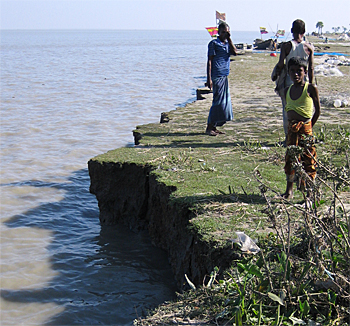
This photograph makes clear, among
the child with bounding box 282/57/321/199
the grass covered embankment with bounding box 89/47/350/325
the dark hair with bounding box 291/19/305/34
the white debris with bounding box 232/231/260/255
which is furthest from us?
the dark hair with bounding box 291/19/305/34

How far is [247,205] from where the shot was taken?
4.62 meters

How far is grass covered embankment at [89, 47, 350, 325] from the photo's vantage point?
287cm

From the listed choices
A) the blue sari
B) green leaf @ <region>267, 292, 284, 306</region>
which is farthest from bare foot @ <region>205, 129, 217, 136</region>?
green leaf @ <region>267, 292, 284, 306</region>

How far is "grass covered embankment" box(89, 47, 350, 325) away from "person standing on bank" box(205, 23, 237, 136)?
376mm

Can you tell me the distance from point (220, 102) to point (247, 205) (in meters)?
3.33

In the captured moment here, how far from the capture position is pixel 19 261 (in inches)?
232

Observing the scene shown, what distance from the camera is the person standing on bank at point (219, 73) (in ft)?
24.0

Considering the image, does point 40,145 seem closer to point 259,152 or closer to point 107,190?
point 107,190

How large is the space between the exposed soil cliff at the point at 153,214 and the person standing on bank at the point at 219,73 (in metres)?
2.11

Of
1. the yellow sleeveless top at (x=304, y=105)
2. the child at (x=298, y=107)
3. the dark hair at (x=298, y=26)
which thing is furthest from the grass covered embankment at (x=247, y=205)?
the dark hair at (x=298, y=26)

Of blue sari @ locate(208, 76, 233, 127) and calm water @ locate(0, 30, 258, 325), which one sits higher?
blue sari @ locate(208, 76, 233, 127)

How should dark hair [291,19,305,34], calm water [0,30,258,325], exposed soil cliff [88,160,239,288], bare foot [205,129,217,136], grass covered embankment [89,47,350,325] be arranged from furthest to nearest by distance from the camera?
bare foot [205,129,217,136] → dark hair [291,19,305,34] → calm water [0,30,258,325] → exposed soil cliff [88,160,239,288] → grass covered embankment [89,47,350,325]

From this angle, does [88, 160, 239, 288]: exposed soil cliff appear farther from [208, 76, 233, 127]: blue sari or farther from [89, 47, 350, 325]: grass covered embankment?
[208, 76, 233, 127]: blue sari

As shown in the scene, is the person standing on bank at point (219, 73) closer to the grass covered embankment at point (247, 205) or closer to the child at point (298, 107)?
the grass covered embankment at point (247, 205)
